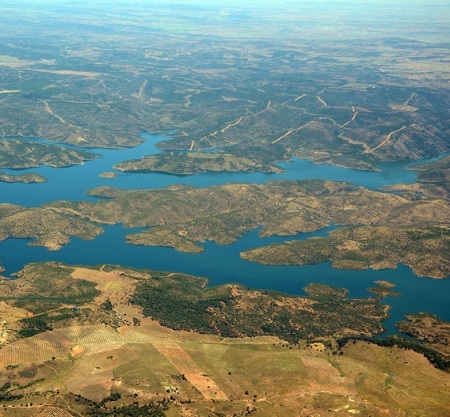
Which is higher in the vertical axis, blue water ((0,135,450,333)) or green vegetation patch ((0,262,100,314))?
green vegetation patch ((0,262,100,314))

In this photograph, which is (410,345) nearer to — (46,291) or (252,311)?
(252,311)

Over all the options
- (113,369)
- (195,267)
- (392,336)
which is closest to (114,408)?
(113,369)

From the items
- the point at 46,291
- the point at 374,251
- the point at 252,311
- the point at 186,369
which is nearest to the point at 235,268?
the point at 252,311

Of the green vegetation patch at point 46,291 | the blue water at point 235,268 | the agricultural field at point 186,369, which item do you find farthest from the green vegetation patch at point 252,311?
the green vegetation patch at point 46,291

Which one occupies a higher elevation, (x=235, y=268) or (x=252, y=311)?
(x=252, y=311)

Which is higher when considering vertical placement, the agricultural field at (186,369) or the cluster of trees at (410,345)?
the agricultural field at (186,369)

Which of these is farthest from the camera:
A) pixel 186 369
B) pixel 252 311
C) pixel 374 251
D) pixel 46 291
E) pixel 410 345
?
pixel 374 251

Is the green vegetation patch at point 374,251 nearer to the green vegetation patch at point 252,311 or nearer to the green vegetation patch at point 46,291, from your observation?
the green vegetation patch at point 252,311

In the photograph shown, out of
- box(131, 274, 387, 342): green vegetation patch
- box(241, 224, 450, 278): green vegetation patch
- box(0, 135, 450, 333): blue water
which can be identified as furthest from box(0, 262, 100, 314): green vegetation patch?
box(241, 224, 450, 278): green vegetation patch

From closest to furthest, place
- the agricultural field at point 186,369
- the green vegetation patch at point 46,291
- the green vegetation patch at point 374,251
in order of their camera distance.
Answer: the agricultural field at point 186,369, the green vegetation patch at point 46,291, the green vegetation patch at point 374,251

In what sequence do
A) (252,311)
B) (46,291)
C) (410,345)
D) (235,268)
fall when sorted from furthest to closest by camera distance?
(235,268)
(46,291)
(252,311)
(410,345)

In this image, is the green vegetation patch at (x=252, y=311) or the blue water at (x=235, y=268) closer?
the green vegetation patch at (x=252, y=311)

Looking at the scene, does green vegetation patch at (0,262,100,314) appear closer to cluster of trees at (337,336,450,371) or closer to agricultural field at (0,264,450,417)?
agricultural field at (0,264,450,417)
